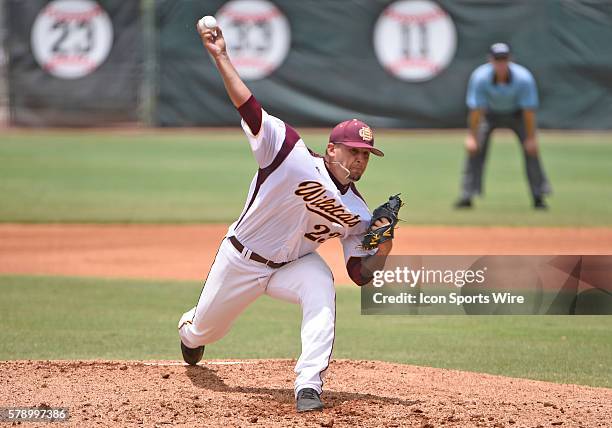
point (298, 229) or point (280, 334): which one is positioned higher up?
point (298, 229)

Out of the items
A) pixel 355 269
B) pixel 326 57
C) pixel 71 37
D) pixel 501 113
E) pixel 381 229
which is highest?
pixel 71 37

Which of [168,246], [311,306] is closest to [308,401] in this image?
[311,306]

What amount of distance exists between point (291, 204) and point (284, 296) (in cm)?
55

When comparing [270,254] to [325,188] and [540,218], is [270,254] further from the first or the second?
[540,218]

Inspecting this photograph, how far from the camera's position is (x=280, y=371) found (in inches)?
264

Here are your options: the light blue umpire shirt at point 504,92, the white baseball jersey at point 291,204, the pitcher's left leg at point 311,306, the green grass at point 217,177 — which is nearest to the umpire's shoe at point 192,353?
the pitcher's left leg at point 311,306

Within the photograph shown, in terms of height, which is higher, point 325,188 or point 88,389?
point 325,188

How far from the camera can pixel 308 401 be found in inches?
213

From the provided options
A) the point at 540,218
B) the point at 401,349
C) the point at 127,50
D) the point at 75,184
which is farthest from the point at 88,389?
the point at 127,50

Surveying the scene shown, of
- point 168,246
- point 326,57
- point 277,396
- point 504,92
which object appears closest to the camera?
point 277,396

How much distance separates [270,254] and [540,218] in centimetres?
917

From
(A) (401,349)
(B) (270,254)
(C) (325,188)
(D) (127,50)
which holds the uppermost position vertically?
(D) (127,50)
